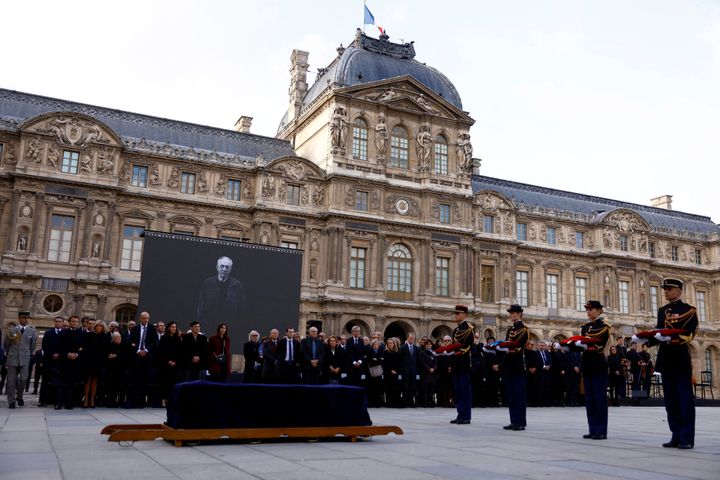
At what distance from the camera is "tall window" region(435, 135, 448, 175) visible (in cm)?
3669

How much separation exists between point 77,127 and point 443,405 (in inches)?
840

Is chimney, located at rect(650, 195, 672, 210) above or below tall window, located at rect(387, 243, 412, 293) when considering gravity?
above

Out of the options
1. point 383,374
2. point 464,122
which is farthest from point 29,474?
point 464,122

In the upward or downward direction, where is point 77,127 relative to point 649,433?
upward

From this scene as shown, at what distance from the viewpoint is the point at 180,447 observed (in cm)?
759

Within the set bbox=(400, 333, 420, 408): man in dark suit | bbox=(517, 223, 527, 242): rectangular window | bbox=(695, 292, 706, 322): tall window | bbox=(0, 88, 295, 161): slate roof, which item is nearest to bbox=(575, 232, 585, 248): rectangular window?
bbox=(517, 223, 527, 242): rectangular window

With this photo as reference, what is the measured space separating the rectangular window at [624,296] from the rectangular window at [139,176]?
1177 inches

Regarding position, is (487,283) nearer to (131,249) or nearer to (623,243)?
(623,243)

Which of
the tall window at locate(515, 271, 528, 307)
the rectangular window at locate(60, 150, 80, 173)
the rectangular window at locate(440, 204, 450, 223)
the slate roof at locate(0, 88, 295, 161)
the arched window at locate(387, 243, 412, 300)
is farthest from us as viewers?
the tall window at locate(515, 271, 528, 307)

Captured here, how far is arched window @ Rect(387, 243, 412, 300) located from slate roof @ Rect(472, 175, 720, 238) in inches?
300

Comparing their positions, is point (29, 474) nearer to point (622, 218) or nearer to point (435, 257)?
point (435, 257)

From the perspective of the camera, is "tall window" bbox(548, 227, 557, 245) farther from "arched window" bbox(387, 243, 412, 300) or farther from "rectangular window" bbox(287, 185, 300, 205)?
"rectangular window" bbox(287, 185, 300, 205)

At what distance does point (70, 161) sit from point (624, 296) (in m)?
33.7

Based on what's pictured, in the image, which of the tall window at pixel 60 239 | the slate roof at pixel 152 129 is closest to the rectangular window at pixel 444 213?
the slate roof at pixel 152 129
